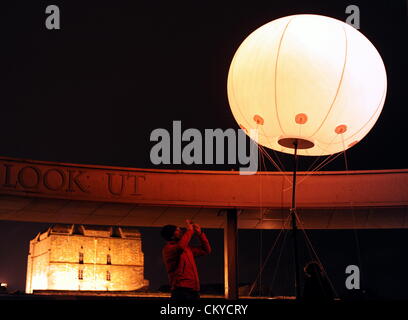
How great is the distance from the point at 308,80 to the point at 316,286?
282 centimetres

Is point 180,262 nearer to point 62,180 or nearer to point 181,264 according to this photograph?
point 181,264

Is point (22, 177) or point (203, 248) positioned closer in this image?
point (203, 248)

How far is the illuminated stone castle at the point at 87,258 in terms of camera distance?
3359cm

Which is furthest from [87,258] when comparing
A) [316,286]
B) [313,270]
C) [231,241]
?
[316,286]

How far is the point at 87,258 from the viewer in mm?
38938

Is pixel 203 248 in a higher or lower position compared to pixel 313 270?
higher

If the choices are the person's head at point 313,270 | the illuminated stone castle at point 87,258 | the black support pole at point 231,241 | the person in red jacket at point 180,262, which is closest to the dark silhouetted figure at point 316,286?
the person's head at point 313,270

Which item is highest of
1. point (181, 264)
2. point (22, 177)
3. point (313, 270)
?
point (22, 177)

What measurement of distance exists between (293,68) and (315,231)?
89.4 ft

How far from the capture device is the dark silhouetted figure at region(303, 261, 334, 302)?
6346 mm

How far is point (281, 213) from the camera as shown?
59.5ft

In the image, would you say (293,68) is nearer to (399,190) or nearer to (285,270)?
(399,190)

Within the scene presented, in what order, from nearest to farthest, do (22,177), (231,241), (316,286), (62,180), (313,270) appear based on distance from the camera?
(316,286), (313,270), (22,177), (62,180), (231,241)
